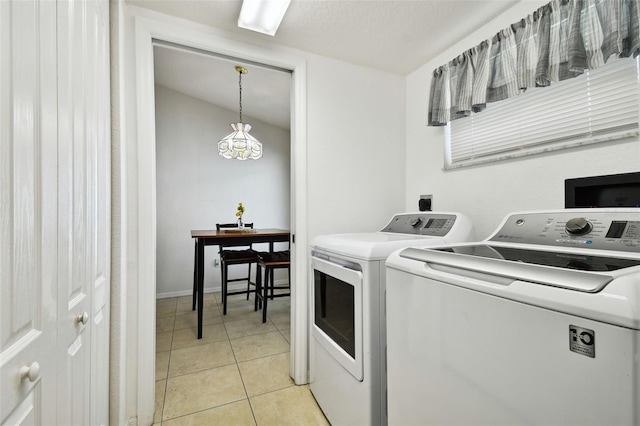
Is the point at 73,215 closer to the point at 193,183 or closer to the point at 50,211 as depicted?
the point at 50,211

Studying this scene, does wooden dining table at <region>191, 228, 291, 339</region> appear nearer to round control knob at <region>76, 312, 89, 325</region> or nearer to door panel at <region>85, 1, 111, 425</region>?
door panel at <region>85, 1, 111, 425</region>

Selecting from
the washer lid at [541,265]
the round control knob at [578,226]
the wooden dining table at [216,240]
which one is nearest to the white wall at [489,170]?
the round control knob at [578,226]

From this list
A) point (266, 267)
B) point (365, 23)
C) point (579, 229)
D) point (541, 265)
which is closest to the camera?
point (541, 265)

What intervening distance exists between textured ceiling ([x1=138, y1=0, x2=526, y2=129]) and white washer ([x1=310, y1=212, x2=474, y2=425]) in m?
1.13

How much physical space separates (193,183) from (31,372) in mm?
3577

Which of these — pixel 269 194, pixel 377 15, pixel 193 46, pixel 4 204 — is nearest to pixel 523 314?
pixel 4 204

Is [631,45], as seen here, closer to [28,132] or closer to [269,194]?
[28,132]

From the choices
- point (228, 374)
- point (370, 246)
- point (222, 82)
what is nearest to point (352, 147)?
point (370, 246)

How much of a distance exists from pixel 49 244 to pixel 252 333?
2259mm

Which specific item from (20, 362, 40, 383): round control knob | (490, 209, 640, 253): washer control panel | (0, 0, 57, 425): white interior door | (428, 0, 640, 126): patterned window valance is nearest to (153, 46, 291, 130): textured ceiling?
(428, 0, 640, 126): patterned window valance

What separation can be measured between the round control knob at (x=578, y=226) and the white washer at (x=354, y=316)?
484 mm

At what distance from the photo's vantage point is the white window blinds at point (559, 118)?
114 centimetres

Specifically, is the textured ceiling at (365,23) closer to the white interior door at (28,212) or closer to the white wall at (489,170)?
the white wall at (489,170)

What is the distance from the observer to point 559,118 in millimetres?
1341
